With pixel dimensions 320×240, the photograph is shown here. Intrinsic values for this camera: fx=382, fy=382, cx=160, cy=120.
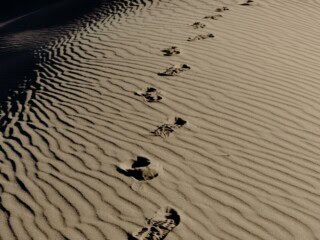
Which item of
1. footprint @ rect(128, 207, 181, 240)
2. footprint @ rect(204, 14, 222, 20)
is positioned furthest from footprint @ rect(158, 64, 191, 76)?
footprint @ rect(128, 207, 181, 240)

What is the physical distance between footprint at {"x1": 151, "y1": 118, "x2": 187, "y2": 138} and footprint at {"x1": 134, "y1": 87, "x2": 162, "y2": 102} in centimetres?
67

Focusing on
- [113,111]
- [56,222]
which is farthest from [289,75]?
[56,222]

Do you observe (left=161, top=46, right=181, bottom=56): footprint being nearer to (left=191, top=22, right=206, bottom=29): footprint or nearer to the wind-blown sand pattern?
the wind-blown sand pattern

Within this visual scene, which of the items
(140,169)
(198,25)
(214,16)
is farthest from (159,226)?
(214,16)

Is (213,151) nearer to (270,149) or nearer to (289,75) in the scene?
(270,149)

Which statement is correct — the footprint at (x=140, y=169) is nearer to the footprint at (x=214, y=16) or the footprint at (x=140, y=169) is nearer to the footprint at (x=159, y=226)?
the footprint at (x=159, y=226)

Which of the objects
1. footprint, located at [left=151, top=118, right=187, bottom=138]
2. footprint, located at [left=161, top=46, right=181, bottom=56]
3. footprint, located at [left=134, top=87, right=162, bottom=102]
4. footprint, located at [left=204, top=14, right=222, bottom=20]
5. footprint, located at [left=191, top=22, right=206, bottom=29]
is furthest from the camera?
footprint, located at [left=204, top=14, right=222, bottom=20]

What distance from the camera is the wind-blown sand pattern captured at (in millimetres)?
3182

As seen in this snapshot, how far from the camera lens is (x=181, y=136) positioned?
14.0 ft

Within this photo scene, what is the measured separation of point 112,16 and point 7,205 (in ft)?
24.6

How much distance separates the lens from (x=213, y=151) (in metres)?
3.96

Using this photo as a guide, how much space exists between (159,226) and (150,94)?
2600mm

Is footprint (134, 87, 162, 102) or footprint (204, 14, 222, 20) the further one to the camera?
footprint (204, 14, 222, 20)

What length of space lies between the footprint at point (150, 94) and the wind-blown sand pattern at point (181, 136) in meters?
0.11
